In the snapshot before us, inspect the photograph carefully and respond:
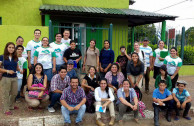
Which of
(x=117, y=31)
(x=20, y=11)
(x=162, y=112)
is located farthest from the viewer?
(x=117, y=31)

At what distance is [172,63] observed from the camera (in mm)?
4547

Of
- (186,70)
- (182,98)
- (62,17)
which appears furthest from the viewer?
(186,70)

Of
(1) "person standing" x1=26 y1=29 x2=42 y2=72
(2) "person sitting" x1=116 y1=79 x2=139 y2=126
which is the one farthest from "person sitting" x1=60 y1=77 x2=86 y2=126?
(1) "person standing" x1=26 y1=29 x2=42 y2=72

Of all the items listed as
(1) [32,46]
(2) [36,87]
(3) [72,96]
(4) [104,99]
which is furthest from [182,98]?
(1) [32,46]

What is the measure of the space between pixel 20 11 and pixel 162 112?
689 centimetres

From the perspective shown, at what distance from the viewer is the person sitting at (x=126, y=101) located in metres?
3.80

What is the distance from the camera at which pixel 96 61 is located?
4.92 metres

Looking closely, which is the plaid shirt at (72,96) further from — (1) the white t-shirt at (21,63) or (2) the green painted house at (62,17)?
(2) the green painted house at (62,17)

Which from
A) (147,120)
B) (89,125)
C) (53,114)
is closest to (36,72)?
(53,114)

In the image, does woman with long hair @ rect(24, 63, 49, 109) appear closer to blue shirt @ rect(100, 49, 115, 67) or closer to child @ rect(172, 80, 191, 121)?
blue shirt @ rect(100, 49, 115, 67)

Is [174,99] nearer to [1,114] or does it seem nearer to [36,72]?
[36,72]

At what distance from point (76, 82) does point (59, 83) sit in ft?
1.87

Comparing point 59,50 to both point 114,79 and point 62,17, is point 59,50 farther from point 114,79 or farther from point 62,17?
point 62,17

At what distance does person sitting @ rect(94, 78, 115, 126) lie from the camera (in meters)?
3.73
